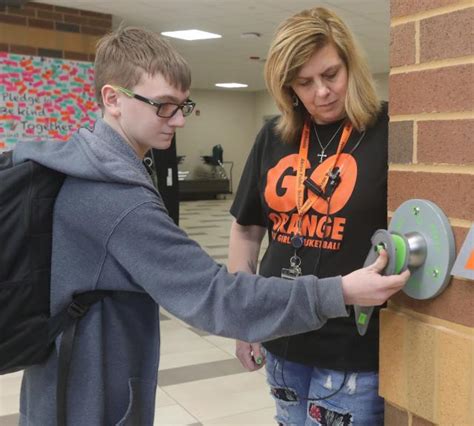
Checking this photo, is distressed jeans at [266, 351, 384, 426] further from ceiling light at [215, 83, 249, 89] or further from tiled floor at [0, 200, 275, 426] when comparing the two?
ceiling light at [215, 83, 249, 89]

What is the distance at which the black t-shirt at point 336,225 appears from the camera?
1.34 metres

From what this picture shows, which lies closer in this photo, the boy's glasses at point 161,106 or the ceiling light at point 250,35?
the boy's glasses at point 161,106

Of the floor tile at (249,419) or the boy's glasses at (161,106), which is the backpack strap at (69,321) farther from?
the floor tile at (249,419)

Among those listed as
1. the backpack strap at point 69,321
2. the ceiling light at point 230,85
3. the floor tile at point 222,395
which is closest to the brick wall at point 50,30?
the floor tile at point 222,395

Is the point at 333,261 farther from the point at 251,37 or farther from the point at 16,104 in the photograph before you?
the point at 251,37

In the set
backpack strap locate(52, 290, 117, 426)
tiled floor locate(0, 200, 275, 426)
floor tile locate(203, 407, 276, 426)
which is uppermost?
backpack strap locate(52, 290, 117, 426)

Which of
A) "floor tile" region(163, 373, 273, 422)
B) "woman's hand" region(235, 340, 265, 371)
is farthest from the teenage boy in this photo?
"floor tile" region(163, 373, 273, 422)

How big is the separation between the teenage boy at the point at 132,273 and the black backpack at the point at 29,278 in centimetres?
2

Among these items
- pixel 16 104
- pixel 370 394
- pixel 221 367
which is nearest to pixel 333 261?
pixel 370 394

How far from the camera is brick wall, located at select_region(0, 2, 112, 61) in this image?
6.80m

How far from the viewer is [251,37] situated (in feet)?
28.7

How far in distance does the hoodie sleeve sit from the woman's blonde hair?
1.68ft

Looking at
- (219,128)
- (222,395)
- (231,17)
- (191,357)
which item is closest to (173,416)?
(222,395)

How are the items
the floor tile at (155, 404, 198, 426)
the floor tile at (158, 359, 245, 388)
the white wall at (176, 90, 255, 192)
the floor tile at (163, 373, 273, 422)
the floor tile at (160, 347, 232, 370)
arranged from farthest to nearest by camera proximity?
1. the white wall at (176, 90, 255, 192)
2. the floor tile at (160, 347, 232, 370)
3. the floor tile at (158, 359, 245, 388)
4. the floor tile at (163, 373, 273, 422)
5. the floor tile at (155, 404, 198, 426)
